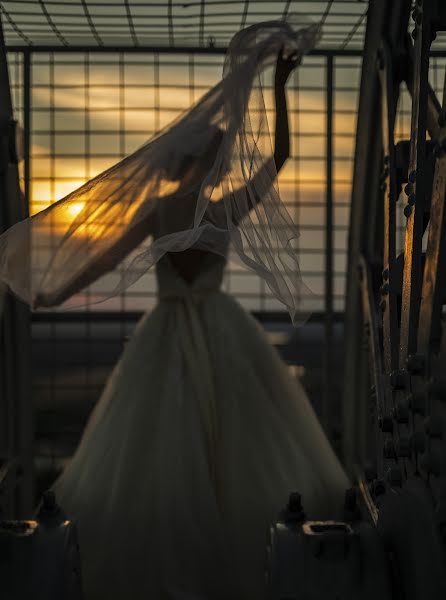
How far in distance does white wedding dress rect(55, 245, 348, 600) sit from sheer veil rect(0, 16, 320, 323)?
2.21 ft

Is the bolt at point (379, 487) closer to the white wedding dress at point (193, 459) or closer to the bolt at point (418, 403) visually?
the bolt at point (418, 403)

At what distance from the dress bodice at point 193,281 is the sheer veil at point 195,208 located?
0.74 m

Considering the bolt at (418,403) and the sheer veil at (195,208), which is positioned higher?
the sheer veil at (195,208)

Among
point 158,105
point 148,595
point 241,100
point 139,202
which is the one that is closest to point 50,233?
point 139,202

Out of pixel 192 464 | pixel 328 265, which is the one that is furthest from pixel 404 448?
pixel 328 265

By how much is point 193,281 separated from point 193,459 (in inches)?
28.8

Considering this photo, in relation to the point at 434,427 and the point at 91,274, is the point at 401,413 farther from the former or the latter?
the point at 91,274

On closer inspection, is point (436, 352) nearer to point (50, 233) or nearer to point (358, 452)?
point (50, 233)

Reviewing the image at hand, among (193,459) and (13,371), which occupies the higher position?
(13,371)

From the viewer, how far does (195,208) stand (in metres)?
2.08

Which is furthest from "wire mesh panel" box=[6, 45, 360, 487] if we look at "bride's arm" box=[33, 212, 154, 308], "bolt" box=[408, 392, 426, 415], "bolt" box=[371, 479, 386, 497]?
"bolt" box=[408, 392, 426, 415]

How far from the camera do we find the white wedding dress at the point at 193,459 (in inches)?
99.0

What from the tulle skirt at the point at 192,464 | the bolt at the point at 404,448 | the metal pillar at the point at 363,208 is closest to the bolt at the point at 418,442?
the bolt at the point at 404,448

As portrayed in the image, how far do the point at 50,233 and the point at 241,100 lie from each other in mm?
498
